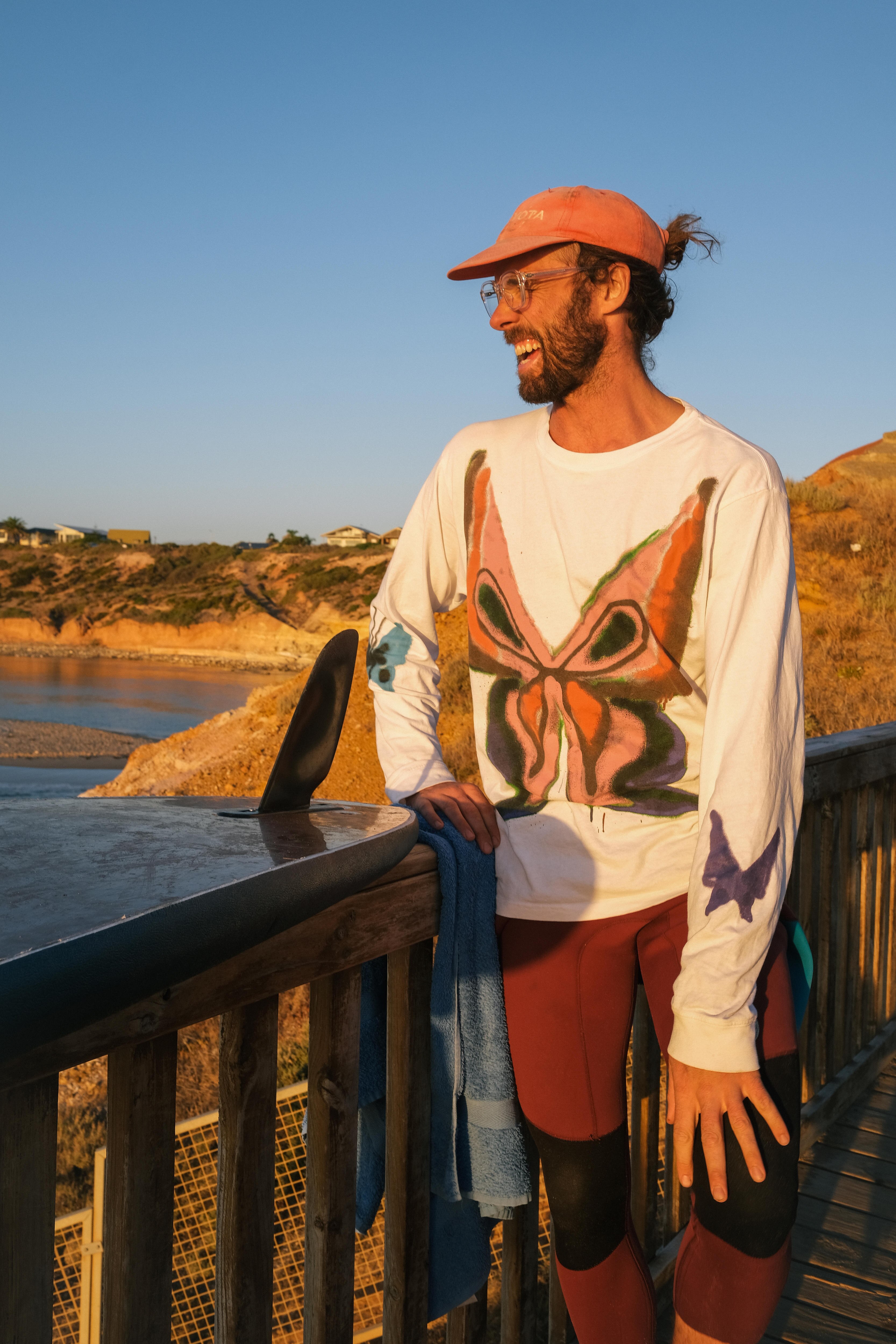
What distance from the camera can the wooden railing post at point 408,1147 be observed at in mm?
1301

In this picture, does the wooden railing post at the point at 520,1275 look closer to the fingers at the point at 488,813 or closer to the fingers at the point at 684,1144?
the fingers at the point at 684,1144

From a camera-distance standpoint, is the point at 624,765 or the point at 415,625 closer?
the point at 624,765

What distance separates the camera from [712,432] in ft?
4.59

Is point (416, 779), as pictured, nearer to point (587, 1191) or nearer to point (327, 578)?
point (587, 1191)

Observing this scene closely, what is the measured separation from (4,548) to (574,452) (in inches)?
3105

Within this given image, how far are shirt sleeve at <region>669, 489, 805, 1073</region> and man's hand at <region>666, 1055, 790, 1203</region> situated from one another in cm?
2

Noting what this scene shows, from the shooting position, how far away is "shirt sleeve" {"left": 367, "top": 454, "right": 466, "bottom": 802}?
1.60 metres

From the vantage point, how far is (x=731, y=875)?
126 cm

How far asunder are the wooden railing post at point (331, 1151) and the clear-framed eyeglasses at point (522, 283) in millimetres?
985

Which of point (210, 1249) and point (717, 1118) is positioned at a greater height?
point (717, 1118)

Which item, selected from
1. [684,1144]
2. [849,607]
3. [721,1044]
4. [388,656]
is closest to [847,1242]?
[684,1144]

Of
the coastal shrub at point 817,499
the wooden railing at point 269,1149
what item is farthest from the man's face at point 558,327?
the coastal shrub at point 817,499

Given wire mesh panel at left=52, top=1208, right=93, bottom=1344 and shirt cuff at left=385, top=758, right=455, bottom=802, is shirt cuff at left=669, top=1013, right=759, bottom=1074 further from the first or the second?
wire mesh panel at left=52, top=1208, right=93, bottom=1344

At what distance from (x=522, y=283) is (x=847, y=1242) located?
211 cm
